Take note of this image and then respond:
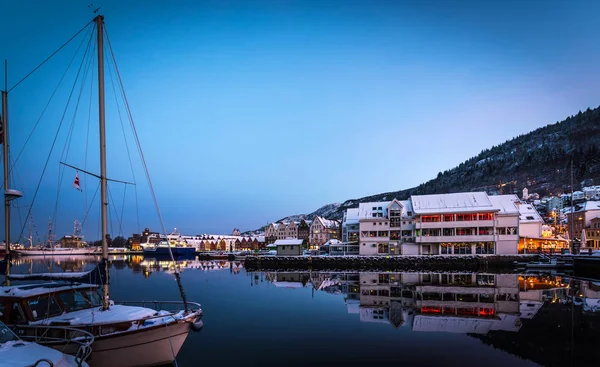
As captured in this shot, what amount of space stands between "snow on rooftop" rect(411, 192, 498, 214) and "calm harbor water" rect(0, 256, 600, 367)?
34931 millimetres

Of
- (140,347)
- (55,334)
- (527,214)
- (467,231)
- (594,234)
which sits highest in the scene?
(527,214)

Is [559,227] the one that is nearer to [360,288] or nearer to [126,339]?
[360,288]

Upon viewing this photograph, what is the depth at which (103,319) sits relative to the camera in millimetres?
15109

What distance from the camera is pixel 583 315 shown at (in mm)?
26594

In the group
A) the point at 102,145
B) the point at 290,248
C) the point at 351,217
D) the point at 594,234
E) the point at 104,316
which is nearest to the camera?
the point at 104,316

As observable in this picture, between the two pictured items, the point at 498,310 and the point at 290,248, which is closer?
the point at 498,310

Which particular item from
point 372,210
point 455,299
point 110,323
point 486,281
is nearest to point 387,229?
point 372,210

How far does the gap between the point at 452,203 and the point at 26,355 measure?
8207cm

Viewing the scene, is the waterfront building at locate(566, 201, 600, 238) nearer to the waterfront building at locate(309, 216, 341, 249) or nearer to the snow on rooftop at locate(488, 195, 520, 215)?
the snow on rooftop at locate(488, 195, 520, 215)

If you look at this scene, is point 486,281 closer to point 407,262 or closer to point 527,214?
point 407,262

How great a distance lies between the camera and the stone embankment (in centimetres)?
6919

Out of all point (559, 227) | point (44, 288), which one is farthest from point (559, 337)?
point (559, 227)

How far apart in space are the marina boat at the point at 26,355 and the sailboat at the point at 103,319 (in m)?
4.55

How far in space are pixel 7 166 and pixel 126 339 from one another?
1399cm
